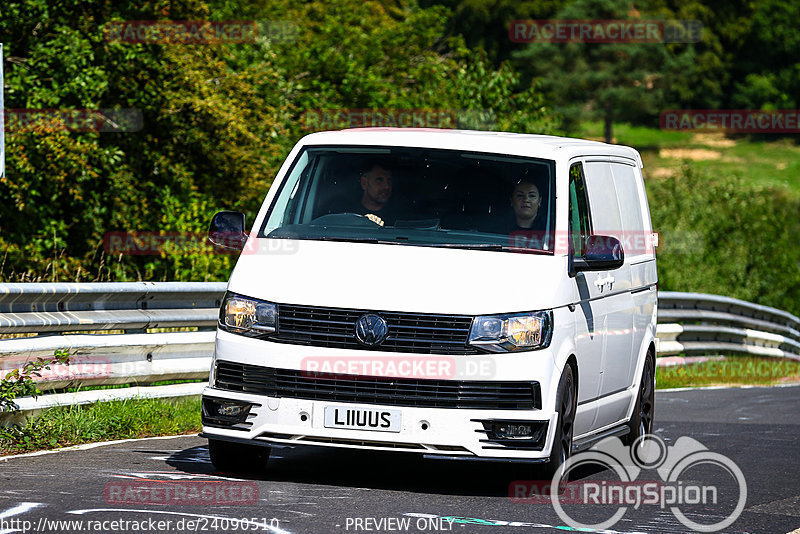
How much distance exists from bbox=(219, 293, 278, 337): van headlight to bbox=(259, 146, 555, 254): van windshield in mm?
696

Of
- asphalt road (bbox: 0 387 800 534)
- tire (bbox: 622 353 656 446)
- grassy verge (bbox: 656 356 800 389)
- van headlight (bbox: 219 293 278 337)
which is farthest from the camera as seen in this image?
grassy verge (bbox: 656 356 800 389)

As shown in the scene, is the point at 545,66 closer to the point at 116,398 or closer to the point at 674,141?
the point at 674,141

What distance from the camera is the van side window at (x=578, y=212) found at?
28.4 feet

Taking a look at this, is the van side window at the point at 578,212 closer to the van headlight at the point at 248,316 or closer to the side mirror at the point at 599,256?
the side mirror at the point at 599,256

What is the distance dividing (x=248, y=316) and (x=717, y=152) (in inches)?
4997

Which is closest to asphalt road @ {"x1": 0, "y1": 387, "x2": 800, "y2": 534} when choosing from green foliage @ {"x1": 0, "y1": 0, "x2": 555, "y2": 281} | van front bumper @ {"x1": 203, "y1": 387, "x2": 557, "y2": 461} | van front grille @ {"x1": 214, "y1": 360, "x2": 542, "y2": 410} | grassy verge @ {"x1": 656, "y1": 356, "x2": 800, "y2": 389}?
van front bumper @ {"x1": 203, "y1": 387, "x2": 557, "y2": 461}

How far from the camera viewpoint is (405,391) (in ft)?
24.2

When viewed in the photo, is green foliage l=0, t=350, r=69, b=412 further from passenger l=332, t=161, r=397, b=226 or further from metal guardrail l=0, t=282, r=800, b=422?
passenger l=332, t=161, r=397, b=226

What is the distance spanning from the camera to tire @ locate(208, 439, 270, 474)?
26.3 feet

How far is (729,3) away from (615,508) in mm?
143940

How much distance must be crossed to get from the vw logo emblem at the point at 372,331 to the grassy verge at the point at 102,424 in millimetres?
2502

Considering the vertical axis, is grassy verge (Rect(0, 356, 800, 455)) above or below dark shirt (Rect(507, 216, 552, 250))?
below

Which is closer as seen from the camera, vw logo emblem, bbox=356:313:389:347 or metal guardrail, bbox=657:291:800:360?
vw logo emblem, bbox=356:313:389:347

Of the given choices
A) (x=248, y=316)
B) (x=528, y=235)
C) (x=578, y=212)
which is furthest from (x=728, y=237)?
(x=248, y=316)
